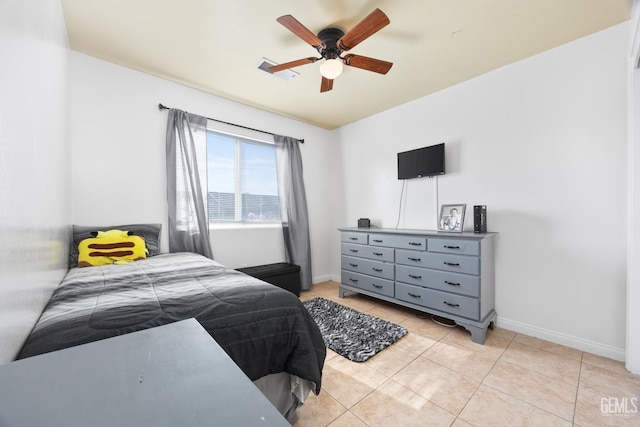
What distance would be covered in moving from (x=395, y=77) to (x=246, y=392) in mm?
→ 2964

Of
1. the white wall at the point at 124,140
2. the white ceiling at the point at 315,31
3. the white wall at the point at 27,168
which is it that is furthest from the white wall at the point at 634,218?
the white wall at the point at 124,140

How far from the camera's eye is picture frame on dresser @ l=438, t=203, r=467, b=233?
2.62 meters

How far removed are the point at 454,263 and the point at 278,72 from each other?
250cm

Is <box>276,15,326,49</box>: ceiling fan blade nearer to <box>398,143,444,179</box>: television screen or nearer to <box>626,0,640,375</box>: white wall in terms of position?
<box>398,143,444,179</box>: television screen

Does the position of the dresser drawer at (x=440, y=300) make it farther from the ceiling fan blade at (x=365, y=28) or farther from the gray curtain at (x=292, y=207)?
the ceiling fan blade at (x=365, y=28)

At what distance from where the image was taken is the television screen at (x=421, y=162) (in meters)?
2.85

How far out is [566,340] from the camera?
2115 millimetres

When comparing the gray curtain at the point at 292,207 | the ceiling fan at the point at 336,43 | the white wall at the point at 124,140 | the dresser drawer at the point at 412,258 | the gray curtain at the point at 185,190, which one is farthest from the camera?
the gray curtain at the point at 292,207

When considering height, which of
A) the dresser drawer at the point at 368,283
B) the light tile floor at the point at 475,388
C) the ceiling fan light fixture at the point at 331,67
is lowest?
the light tile floor at the point at 475,388

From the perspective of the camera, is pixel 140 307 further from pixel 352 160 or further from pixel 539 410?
pixel 352 160

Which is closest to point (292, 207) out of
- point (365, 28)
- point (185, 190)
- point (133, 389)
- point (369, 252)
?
point (369, 252)

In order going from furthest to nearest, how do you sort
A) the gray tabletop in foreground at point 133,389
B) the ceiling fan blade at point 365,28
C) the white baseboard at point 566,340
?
the white baseboard at point 566,340 → the ceiling fan blade at point 365,28 → the gray tabletop in foreground at point 133,389

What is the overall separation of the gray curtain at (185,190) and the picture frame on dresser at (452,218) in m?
2.60

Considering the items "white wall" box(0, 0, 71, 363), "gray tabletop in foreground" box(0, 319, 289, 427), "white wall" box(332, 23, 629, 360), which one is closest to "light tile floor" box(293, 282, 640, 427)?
"white wall" box(332, 23, 629, 360)
